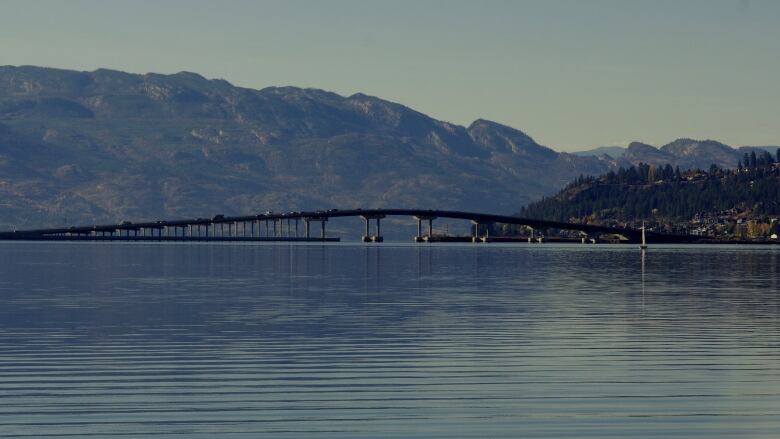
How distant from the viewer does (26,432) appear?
33594mm

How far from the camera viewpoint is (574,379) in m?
43.3

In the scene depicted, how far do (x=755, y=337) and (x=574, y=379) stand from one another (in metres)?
17.3

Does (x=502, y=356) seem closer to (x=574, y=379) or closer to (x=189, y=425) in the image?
(x=574, y=379)

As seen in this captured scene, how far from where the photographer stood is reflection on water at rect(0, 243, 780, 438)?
35094 millimetres

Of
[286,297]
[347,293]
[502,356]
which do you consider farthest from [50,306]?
[502,356]

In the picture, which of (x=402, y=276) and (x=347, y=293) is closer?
(x=347, y=293)

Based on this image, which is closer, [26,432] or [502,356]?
[26,432]

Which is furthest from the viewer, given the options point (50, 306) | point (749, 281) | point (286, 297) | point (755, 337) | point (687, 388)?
point (749, 281)

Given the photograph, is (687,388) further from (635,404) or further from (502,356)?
(502,356)

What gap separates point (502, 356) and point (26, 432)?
67.0 ft

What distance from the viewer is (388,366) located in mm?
46656

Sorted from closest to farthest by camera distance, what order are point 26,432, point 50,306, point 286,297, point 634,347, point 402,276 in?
point 26,432
point 634,347
point 50,306
point 286,297
point 402,276

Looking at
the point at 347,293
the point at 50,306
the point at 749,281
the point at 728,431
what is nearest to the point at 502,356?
the point at 728,431

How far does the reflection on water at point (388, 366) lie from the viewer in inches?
1382
